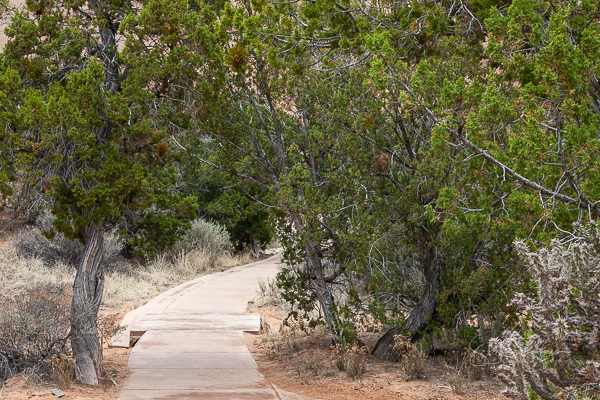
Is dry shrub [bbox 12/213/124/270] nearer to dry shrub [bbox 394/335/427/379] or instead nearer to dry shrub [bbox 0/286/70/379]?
dry shrub [bbox 0/286/70/379]

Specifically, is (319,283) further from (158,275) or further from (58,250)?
(58,250)

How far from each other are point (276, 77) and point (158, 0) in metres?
2.05

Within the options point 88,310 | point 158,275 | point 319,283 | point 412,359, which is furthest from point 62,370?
point 158,275

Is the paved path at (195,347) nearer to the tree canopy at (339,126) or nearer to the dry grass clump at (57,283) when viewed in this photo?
the dry grass clump at (57,283)

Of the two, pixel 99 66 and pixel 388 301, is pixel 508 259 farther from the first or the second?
pixel 99 66

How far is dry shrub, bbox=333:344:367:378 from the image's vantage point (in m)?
7.26

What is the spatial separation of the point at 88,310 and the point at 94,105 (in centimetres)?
221

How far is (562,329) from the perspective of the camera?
4.05 meters

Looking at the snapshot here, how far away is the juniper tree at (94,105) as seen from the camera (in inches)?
249

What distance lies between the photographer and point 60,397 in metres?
6.25

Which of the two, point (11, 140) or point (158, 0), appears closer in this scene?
point (11, 140)

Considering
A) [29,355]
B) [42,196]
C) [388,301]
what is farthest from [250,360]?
[42,196]

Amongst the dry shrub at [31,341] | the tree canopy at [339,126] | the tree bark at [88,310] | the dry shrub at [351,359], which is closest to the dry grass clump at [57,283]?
the dry shrub at [31,341]

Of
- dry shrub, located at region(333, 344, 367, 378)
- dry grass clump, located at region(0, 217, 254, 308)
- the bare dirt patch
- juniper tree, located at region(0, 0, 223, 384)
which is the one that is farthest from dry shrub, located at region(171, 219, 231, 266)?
juniper tree, located at region(0, 0, 223, 384)
